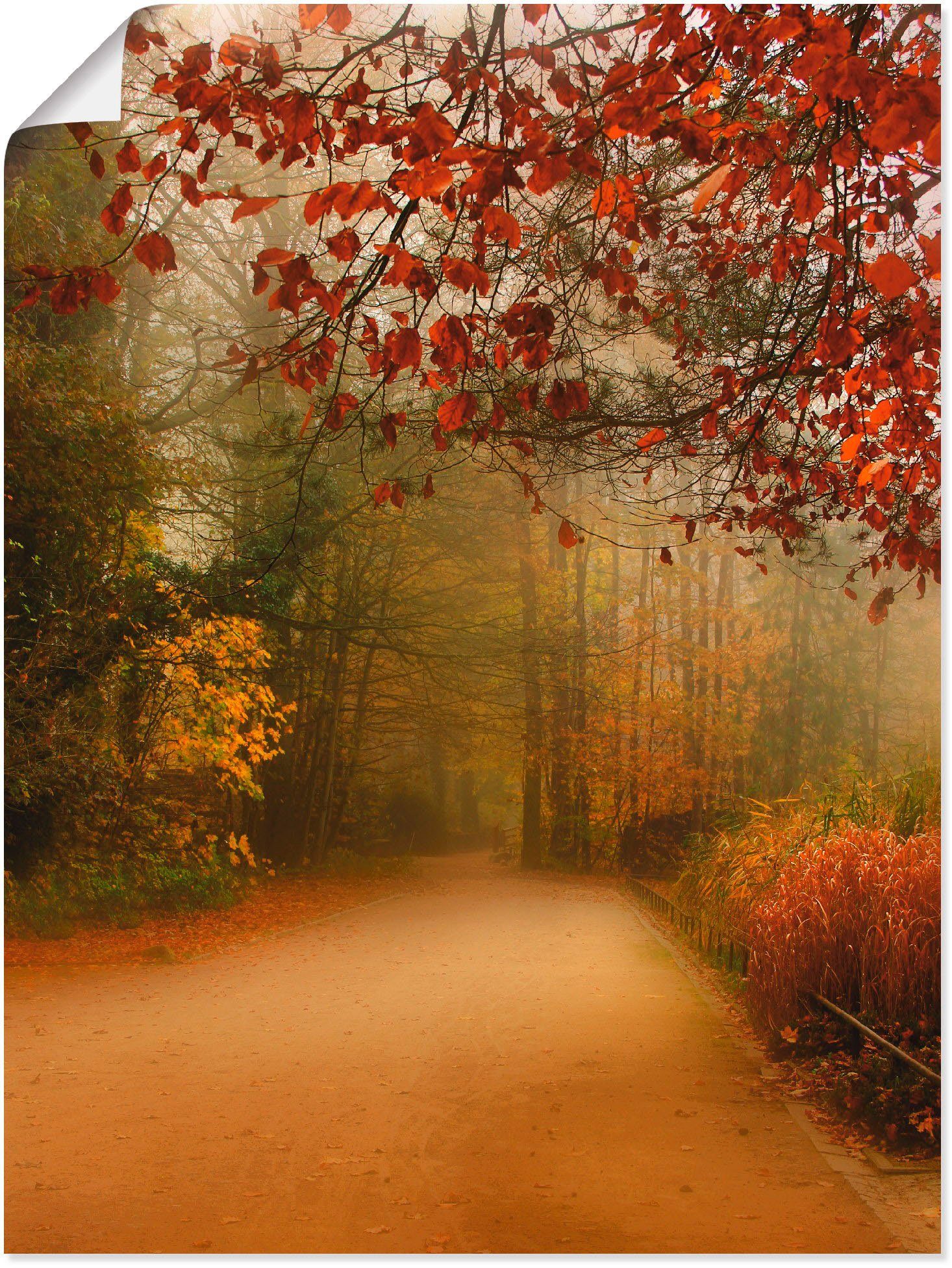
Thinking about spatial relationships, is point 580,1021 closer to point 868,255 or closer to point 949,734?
point 949,734

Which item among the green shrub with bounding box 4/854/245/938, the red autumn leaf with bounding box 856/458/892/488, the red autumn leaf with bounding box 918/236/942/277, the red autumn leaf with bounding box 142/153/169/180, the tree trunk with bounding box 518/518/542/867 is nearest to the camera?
the red autumn leaf with bounding box 142/153/169/180

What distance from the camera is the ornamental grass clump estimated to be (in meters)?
2.36

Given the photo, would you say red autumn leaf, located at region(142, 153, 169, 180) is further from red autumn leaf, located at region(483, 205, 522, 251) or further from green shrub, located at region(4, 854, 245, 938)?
green shrub, located at region(4, 854, 245, 938)

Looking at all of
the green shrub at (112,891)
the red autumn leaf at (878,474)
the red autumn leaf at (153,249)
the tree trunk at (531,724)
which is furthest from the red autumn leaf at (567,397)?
the green shrub at (112,891)

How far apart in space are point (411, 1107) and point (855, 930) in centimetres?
132

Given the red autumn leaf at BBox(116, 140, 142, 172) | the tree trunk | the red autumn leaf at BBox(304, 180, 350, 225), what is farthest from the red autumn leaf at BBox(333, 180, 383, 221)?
the tree trunk

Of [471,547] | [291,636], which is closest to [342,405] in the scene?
[471,547]

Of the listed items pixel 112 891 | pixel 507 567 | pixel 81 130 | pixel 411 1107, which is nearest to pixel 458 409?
pixel 507 567

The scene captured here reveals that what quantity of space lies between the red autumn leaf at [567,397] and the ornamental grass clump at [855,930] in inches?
63.6

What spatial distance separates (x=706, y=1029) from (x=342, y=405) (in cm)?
202

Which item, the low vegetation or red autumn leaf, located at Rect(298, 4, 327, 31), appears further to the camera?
the low vegetation

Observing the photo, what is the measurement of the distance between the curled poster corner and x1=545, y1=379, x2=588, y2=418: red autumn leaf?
1.72m

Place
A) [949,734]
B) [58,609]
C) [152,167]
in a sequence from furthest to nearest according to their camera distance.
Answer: [58,609]
[949,734]
[152,167]

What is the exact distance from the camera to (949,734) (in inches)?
97.7
